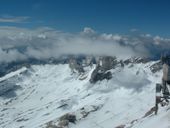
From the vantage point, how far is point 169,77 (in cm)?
10906

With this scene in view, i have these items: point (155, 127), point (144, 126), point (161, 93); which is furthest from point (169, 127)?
point (161, 93)

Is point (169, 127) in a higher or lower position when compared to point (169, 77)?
lower

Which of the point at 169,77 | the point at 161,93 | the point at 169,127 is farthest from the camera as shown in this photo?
the point at 161,93

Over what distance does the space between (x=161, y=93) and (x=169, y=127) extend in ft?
79.5

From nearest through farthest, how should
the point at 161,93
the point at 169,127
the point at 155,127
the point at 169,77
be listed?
the point at 169,127 → the point at 155,127 → the point at 169,77 → the point at 161,93

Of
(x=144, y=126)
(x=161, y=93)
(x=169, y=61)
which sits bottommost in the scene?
(x=144, y=126)

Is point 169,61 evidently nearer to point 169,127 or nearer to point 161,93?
point 161,93

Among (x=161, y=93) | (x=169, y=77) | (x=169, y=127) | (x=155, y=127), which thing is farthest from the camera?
(x=161, y=93)

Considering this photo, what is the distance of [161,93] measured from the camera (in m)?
118

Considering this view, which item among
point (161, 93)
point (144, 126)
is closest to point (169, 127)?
point (144, 126)

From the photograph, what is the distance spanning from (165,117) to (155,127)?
544cm

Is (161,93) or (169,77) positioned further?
(161,93)

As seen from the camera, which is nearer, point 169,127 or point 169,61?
point 169,127

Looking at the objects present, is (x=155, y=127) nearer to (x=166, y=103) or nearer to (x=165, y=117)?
(x=165, y=117)
